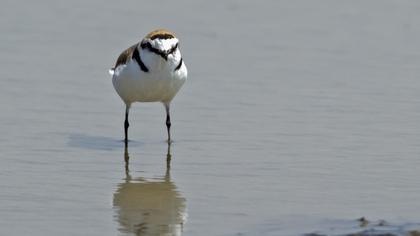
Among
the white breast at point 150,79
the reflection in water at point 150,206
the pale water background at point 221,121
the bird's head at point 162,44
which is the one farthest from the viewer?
the white breast at point 150,79

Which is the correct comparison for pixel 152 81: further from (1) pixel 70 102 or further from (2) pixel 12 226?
(2) pixel 12 226

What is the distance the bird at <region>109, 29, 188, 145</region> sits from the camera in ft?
33.7

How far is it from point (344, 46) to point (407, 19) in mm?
1714

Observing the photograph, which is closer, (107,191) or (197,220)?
(197,220)

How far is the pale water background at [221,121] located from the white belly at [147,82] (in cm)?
41

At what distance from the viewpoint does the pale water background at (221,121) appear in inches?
322

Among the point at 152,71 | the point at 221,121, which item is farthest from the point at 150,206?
the point at 221,121

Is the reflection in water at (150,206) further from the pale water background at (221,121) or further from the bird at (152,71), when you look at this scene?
the bird at (152,71)

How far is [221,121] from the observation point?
11086mm

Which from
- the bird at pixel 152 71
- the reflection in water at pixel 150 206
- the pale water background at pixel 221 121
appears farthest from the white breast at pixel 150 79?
the reflection in water at pixel 150 206

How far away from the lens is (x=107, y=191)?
871 centimetres

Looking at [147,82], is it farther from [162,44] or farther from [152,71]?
[162,44]

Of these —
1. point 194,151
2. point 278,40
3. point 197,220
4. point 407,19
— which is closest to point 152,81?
point 194,151

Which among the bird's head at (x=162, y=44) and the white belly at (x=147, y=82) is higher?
the bird's head at (x=162, y=44)
